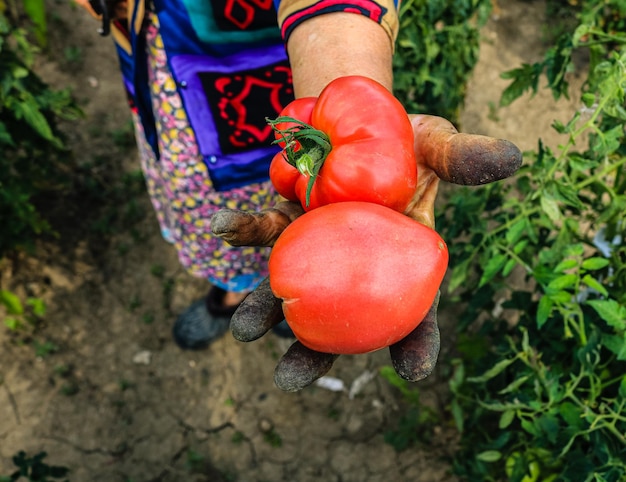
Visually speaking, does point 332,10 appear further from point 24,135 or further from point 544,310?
point 24,135


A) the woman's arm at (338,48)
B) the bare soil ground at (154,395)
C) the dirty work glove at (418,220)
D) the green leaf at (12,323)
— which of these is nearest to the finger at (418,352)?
the dirty work glove at (418,220)

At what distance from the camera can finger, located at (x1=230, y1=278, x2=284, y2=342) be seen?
939 millimetres

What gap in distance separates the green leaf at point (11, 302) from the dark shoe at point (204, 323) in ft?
2.10

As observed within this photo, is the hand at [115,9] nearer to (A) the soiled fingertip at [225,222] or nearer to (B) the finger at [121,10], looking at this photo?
(B) the finger at [121,10]

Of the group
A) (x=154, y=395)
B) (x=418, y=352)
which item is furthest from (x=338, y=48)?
(x=154, y=395)

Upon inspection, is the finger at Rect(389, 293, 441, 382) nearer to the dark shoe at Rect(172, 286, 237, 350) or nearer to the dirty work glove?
the dirty work glove

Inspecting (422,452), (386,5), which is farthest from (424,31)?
(422,452)

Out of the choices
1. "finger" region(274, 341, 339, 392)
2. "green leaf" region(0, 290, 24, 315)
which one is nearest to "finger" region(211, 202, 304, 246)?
"finger" region(274, 341, 339, 392)

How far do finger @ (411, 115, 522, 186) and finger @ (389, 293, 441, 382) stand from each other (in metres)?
0.26

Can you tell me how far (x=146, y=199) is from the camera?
282cm

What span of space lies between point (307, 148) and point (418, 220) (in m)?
0.25

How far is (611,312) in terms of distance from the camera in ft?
4.06

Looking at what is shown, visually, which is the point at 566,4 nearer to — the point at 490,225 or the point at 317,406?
the point at 490,225

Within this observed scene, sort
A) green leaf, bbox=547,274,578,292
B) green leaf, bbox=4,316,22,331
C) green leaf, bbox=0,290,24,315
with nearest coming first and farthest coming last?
green leaf, bbox=547,274,578,292 < green leaf, bbox=0,290,24,315 < green leaf, bbox=4,316,22,331
